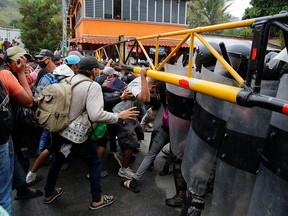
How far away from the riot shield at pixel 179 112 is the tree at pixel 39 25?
83.7 feet

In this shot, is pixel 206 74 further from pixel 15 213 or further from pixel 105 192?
pixel 15 213

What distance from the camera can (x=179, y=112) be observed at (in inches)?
88.2

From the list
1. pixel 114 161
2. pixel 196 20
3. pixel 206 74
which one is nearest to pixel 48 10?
pixel 196 20

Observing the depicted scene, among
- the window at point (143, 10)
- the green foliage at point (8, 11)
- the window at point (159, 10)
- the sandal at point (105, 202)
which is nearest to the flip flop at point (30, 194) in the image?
the sandal at point (105, 202)

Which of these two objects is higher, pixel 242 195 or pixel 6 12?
pixel 6 12

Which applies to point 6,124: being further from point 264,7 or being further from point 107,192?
point 264,7

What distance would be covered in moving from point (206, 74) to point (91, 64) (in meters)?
1.50

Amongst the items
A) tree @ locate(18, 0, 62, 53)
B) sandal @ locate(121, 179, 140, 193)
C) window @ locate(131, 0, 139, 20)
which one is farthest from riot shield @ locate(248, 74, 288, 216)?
tree @ locate(18, 0, 62, 53)

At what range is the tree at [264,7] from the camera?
15.8 meters

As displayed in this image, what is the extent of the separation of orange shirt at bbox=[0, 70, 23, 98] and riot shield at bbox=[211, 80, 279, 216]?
1851 millimetres

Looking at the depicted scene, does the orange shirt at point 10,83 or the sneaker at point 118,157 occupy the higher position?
the orange shirt at point 10,83

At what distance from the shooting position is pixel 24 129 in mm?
3311

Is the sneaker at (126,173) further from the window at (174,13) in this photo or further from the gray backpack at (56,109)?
the window at (174,13)

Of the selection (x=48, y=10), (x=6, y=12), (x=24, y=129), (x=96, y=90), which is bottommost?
(x=24, y=129)
